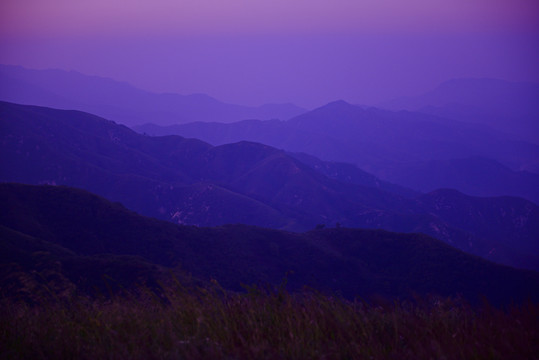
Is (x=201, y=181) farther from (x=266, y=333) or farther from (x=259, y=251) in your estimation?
(x=266, y=333)

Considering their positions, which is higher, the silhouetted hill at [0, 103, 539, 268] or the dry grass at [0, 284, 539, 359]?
the dry grass at [0, 284, 539, 359]

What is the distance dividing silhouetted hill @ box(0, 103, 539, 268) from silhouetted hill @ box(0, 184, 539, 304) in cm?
3031

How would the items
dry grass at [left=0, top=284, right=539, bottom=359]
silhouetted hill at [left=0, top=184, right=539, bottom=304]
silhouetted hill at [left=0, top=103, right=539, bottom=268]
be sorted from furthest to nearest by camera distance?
1. silhouetted hill at [left=0, top=103, right=539, bottom=268]
2. silhouetted hill at [left=0, top=184, right=539, bottom=304]
3. dry grass at [left=0, top=284, right=539, bottom=359]

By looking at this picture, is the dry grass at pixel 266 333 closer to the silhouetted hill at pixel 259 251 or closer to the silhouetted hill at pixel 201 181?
the silhouetted hill at pixel 259 251

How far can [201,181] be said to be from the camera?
108 metres

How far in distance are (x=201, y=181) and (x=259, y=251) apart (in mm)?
68087

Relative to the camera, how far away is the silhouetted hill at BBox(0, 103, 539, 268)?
8212 cm

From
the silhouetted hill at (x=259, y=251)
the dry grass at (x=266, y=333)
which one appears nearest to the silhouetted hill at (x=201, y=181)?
the silhouetted hill at (x=259, y=251)

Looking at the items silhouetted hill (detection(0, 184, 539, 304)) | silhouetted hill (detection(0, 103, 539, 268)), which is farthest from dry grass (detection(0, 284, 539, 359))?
silhouetted hill (detection(0, 103, 539, 268))

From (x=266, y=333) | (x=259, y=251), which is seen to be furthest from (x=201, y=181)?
(x=266, y=333)

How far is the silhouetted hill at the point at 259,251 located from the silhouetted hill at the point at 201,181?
30.3 metres

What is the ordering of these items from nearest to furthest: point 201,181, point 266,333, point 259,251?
point 266,333
point 259,251
point 201,181

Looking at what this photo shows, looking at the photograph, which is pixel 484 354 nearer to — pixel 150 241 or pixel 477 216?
pixel 150 241

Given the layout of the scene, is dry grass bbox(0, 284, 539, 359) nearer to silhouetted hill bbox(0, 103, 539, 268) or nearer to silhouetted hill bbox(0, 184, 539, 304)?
silhouetted hill bbox(0, 184, 539, 304)
